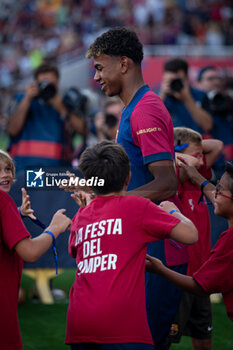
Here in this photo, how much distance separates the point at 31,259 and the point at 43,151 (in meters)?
3.82

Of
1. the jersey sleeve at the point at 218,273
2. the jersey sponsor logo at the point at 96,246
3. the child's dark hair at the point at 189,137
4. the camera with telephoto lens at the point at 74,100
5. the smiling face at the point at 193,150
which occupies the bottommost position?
the jersey sleeve at the point at 218,273

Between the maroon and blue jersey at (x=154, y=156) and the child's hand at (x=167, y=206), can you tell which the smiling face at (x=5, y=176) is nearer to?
the maroon and blue jersey at (x=154, y=156)

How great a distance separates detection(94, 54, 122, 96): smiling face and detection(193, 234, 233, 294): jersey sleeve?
94 cm

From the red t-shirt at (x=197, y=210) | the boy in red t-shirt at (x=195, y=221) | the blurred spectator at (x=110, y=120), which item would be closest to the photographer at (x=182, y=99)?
the blurred spectator at (x=110, y=120)

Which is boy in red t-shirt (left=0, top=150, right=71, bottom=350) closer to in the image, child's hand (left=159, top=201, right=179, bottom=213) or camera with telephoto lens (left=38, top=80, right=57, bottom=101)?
child's hand (left=159, top=201, right=179, bottom=213)

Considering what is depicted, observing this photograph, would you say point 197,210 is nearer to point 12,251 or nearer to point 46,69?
point 12,251

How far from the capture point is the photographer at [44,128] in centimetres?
611

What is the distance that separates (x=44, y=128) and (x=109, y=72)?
3365 millimetres

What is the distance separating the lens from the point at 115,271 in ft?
7.82

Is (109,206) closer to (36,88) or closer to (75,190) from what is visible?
(75,190)

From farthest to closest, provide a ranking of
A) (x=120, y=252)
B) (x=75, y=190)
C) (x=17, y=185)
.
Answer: (x=17, y=185), (x=75, y=190), (x=120, y=252)

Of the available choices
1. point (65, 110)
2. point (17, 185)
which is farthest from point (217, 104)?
point (17, 185)

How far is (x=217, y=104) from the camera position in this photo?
630 cm

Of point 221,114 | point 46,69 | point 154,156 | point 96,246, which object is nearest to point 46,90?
point 46,69
